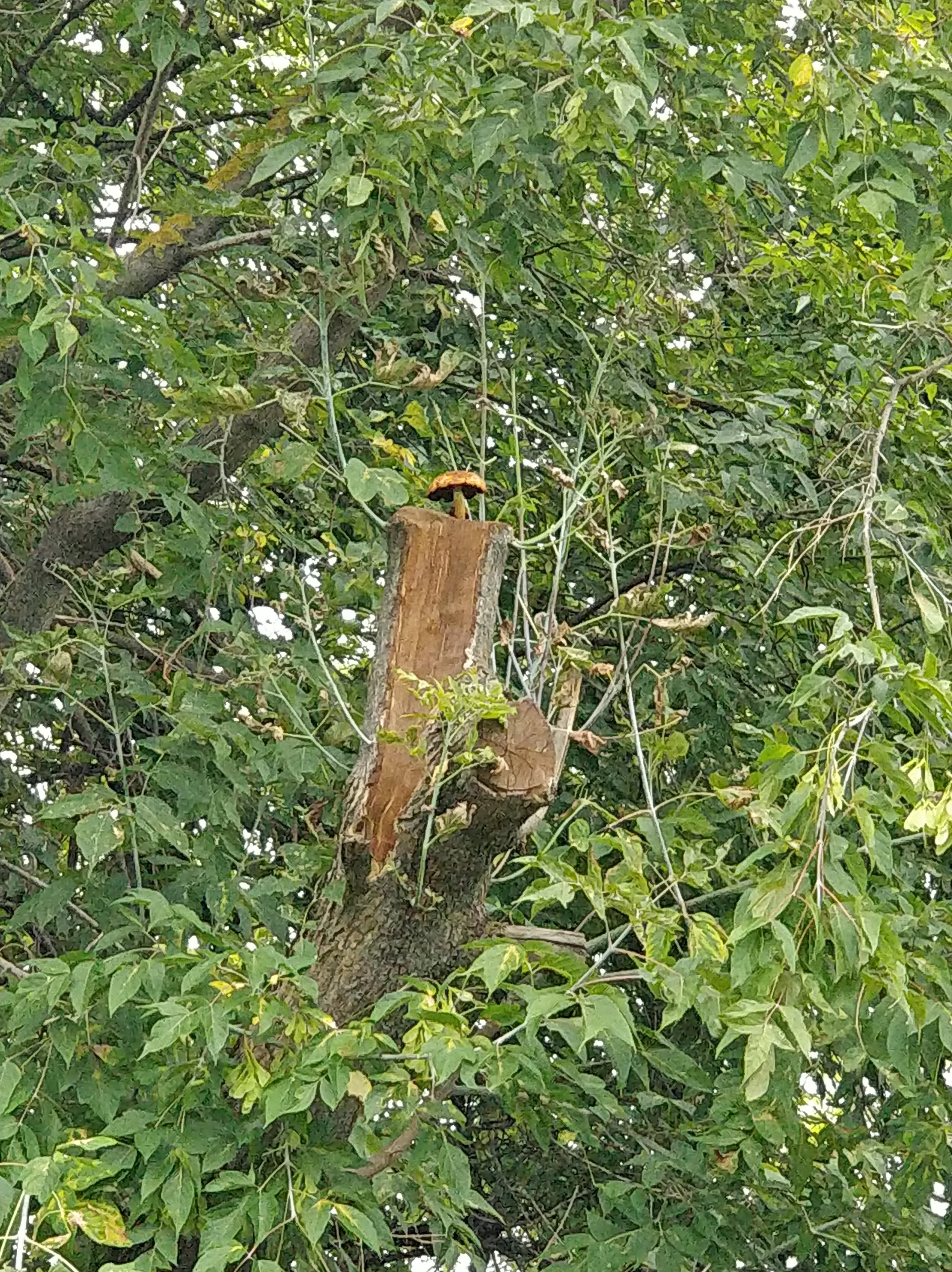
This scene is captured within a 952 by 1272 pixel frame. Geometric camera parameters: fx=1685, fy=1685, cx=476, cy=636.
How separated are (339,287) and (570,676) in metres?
0.87

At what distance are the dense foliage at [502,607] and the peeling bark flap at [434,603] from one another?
9cm

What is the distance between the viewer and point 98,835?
2873mm

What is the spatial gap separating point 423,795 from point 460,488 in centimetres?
65

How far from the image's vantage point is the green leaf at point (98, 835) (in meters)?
2.85

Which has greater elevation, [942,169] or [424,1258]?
[942,169]

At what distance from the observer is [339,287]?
3.11 meters

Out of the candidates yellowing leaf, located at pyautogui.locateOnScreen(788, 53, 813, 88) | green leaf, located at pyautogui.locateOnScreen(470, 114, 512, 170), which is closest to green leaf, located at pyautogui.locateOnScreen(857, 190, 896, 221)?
yellowing leaf, located at pyautogui.locateOnScreen(788, 53, 813, 88)

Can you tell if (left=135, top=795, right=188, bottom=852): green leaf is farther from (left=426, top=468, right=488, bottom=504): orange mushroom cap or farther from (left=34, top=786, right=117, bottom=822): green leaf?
(left=426, top=468, right=488, bottom=504): orange mushroom cap

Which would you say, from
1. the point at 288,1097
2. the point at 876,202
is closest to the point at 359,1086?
the point at 288,1097

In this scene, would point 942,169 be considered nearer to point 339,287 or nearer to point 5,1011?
point 339,287

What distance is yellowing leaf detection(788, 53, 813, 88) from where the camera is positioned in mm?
2760

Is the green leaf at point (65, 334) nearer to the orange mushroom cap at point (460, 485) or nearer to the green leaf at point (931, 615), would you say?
the orange mushroom cap at point (460, 485)

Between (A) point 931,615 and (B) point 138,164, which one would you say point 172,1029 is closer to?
(A) point 931,615

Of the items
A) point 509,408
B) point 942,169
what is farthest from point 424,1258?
point 942,169
